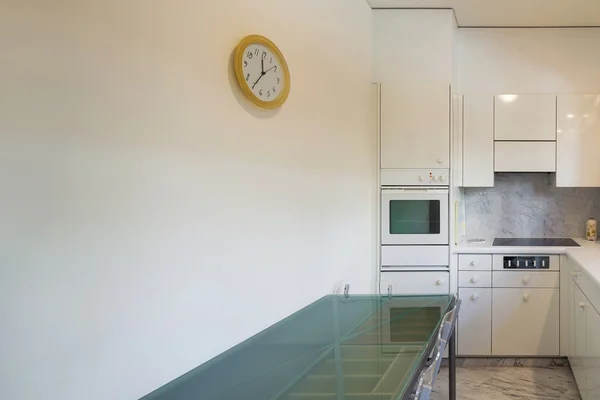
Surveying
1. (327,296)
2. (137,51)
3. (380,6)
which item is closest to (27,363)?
(137,51)

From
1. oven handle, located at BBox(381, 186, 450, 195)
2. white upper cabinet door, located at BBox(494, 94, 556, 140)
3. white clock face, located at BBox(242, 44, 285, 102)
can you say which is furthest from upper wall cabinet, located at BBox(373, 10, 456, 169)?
white clock face, located at BBox(242, 44, 285, 102)

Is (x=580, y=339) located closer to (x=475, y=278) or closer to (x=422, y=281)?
(x=475, y=278)

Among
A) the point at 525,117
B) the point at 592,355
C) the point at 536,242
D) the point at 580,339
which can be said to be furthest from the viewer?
the point at 536,242

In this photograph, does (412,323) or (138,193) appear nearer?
(138,193)

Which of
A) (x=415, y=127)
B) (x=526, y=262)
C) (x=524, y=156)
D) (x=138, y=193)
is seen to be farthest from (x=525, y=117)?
(x=138, y=193)

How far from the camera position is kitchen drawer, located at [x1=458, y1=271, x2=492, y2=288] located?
3.11 m

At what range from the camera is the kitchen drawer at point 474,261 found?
3.11 metres

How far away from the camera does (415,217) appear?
2971mm

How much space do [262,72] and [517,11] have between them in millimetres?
2350

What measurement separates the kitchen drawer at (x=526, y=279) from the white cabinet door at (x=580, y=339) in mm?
295

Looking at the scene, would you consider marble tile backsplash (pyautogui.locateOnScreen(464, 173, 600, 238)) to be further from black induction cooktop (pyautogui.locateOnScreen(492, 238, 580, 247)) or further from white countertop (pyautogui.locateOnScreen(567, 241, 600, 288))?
white countertop (pyautogui.locateOnScreen(567, 241, 600, 288))

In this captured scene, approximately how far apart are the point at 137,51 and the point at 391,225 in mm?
2205

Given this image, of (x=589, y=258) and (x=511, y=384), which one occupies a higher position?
(x=589, y=258)

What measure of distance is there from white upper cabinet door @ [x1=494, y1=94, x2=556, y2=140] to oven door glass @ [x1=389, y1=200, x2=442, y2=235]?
2.76ft
